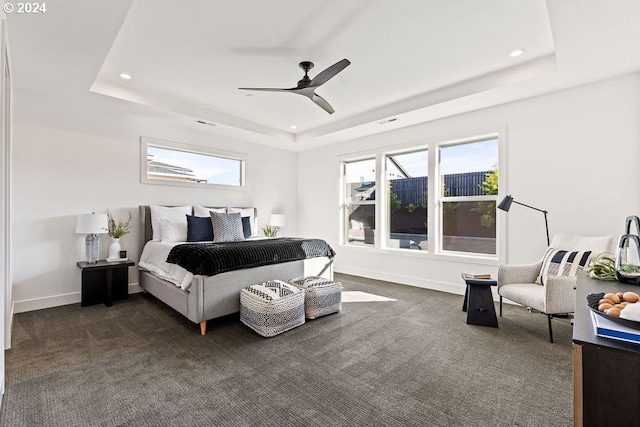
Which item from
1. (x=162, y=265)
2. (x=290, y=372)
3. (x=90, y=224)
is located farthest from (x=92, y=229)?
(x=290, y=372)

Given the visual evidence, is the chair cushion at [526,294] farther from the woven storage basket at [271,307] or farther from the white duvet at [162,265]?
the white duvet at [162,265]

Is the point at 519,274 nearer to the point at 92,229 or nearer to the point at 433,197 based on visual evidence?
the point at 433,197

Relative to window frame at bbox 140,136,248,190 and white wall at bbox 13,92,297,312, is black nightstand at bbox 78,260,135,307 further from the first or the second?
window frame at bbox 140,136,248,190

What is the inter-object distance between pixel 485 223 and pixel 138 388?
14.1ft

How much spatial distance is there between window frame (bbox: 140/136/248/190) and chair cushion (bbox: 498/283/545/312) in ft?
14.6

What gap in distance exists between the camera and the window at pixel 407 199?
4.95 metres

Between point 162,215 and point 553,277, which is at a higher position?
point 162,215

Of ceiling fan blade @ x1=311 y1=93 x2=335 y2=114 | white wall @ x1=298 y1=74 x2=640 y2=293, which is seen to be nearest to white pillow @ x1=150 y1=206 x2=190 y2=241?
ceiling fan blade @ x1=311 y1=93 x2=335 y2=114

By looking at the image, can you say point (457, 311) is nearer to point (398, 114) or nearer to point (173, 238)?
point (398, 114)

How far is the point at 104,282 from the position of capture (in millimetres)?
3842

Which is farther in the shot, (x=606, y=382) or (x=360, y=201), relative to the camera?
(x=360, y=201)

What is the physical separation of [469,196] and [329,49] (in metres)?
2.86

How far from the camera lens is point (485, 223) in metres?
4.27

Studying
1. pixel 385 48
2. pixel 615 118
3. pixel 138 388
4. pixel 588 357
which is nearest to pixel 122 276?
pixel 138 388
